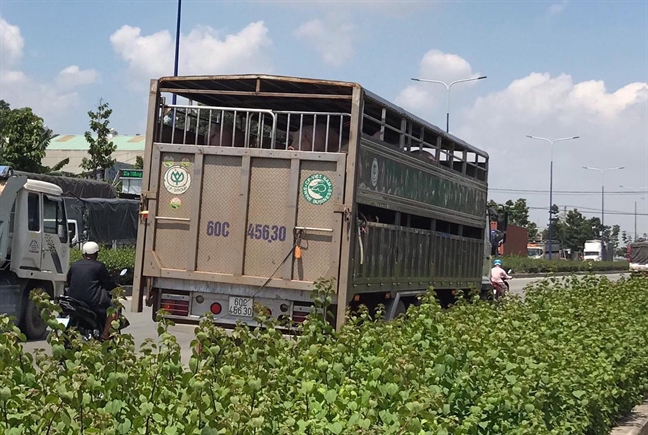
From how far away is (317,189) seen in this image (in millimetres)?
10281

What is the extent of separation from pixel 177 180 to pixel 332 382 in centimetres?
626

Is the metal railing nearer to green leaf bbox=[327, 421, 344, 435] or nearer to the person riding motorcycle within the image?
green leaf bbox=[327, 421, 344, 435]

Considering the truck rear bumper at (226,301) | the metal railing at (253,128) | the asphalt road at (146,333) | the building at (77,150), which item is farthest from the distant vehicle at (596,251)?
the truck rear bumper at (226,301)

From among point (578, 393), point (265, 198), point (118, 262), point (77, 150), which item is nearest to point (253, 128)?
point (265, 198)

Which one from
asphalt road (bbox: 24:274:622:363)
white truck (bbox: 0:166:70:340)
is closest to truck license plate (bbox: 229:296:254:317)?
asphalt road (bbox: 24:274:622:363)

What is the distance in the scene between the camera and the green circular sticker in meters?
10.2

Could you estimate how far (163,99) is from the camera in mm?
11266

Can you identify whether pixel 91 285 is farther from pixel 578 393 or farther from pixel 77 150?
pixel 77 150

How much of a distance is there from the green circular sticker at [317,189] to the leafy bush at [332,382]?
2.69 m

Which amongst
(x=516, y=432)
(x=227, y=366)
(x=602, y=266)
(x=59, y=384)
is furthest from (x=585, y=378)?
(x=602, y=266)

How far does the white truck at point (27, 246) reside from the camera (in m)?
13.5

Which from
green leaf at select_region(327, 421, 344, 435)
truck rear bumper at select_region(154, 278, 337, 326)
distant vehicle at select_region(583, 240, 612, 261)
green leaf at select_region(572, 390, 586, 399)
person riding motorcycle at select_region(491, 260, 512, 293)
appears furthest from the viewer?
distant vehicle at select_region(583, 240, 612, 261)

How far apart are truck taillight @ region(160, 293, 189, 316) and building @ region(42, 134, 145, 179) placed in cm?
6604

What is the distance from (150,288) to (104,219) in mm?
20005
